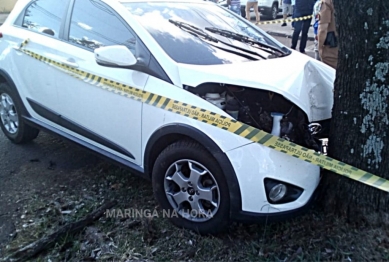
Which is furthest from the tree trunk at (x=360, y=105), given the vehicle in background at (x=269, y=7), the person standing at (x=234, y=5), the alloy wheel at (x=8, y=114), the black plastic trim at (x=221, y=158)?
the vehicle in background at (x=269, y=7)

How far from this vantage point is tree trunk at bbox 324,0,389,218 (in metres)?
2.56

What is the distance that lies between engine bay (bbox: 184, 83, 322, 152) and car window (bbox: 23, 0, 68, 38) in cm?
177

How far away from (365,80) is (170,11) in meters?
1.84

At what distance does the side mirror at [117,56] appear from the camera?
10.0 feet

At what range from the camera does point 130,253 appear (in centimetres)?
293

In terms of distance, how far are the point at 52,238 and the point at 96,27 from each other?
5.98ft

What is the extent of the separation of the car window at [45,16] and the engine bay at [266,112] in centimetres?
177

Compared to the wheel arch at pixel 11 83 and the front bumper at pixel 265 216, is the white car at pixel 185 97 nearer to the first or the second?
the front bumper at pixel 265 216

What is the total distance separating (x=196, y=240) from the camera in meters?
3.01

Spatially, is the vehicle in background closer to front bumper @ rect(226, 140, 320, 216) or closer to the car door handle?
the car door handle

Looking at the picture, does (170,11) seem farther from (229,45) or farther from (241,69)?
(241,69)

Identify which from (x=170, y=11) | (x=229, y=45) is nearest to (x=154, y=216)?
(x=229, y=45)

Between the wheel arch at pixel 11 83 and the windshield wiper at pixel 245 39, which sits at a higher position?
the windshield wiper at pixel 245 39

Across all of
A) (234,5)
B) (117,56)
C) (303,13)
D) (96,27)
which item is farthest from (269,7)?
(117,56)
